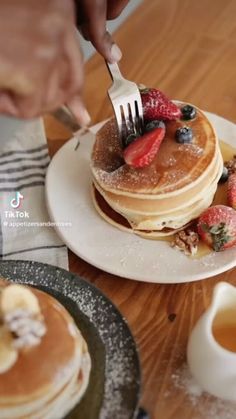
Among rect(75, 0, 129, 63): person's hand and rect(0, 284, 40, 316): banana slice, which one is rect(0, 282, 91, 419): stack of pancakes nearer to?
rect(0, 284, 40, 316): banana slice

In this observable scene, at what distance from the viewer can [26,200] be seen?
1.29 m

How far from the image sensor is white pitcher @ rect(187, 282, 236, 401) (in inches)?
34.2

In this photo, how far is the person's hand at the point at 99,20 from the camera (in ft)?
3.50

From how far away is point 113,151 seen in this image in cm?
121

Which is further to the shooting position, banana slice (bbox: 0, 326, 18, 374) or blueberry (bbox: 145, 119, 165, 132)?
blueberry (bbox: 145, 119, 165, 132)

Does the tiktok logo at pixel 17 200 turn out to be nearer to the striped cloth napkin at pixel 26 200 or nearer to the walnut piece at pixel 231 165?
the striped cloth napkin at pixel 26 200

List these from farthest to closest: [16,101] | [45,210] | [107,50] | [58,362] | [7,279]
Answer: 1. [45,210]
2. [107,50]
3. [7,279]
4. [58,362]
5. [16,101]

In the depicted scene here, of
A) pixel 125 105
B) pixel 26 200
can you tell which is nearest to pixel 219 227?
pixel 125 105

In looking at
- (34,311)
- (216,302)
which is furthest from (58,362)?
(216,302)

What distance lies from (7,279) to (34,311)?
179 millimetres

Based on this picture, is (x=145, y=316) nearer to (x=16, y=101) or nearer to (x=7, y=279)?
(x=7, y=279)

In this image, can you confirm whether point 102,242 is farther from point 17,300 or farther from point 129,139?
point 17,300

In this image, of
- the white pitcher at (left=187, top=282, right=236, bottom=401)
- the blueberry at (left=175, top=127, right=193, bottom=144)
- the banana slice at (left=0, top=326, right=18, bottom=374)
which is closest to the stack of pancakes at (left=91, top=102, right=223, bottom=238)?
the blueberry at (left=175, top=127, right=193, bottom=144)

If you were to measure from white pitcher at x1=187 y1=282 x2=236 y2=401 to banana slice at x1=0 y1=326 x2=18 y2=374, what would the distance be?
25 cm
